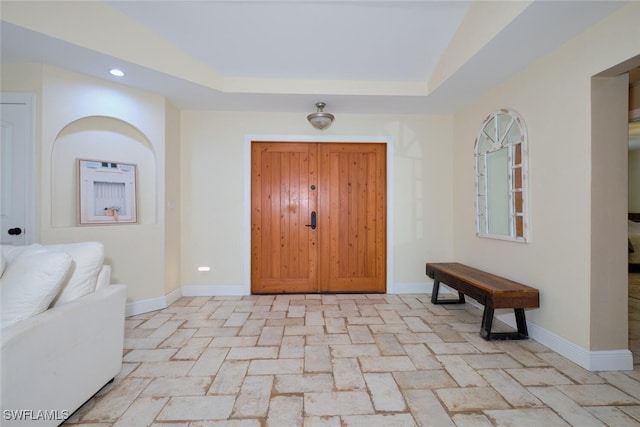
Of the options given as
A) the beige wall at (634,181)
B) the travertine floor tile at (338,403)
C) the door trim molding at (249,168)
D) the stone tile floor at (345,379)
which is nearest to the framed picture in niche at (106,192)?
the stone tile floor at (345,379)

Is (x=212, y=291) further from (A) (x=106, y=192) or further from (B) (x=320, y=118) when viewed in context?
(B) (x=320, y=118)

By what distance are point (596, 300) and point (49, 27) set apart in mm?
4531

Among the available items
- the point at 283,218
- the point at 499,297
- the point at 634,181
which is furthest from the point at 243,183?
the point at 634,181

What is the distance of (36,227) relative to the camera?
264cm

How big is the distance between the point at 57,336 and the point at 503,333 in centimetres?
316

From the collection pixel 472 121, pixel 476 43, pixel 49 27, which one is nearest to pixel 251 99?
pixel 49 27

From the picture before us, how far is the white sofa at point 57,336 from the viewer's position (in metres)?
1.22

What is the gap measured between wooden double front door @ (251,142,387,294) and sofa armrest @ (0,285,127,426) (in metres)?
2.20

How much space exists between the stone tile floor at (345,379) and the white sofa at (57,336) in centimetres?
23

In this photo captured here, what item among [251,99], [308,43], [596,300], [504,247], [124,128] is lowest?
[596,300]

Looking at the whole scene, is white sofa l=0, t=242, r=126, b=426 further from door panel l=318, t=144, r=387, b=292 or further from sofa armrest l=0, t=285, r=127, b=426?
door panel l=318, t=144, r=387, b=292

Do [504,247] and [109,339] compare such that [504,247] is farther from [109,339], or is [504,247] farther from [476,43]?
[109,339]

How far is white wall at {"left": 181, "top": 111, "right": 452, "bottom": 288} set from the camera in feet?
12.6

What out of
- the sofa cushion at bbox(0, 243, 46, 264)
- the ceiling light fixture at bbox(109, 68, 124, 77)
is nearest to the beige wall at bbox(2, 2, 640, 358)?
the ceiling light fixture at bbox(109, 68, 124, 77)
